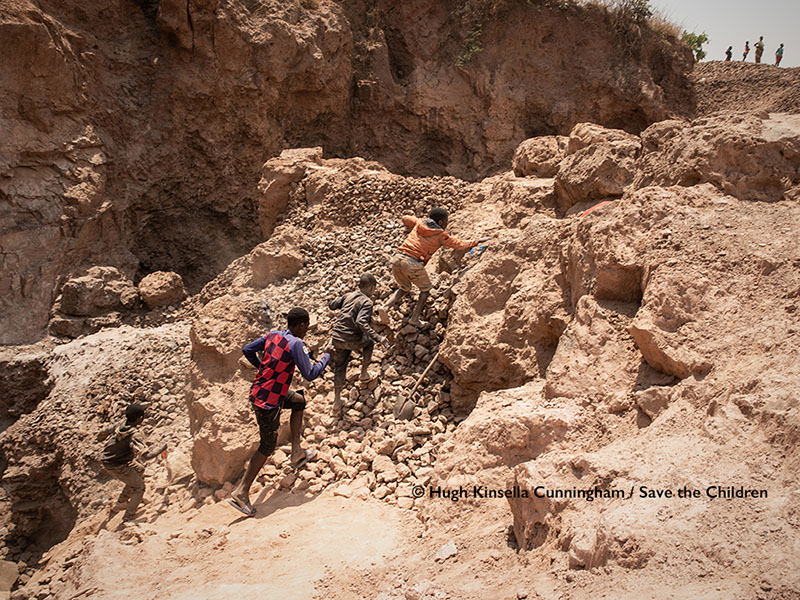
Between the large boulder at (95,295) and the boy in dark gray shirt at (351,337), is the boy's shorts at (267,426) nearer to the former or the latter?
the boy in dark gray shirt at (351,337)

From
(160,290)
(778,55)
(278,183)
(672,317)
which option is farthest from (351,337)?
(778,55)

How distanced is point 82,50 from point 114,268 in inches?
163

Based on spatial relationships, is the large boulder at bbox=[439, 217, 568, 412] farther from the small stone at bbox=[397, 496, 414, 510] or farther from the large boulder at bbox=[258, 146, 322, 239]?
the large boulder at bbox=[258, 146, 322, 239]

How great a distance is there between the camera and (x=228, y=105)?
1112 centimetres

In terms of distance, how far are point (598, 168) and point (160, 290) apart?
713cm

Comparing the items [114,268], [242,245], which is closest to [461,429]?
[114,268]

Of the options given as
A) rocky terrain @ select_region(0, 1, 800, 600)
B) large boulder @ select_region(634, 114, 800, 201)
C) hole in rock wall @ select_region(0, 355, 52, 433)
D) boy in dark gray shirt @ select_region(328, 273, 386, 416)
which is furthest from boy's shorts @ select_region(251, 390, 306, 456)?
hole in rock wall @ select_region(0, 355, 52, 433)

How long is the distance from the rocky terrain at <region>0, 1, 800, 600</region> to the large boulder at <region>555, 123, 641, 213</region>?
3 cm

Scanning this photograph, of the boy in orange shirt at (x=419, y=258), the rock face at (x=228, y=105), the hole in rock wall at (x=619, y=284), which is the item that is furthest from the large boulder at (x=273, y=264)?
the hole in rock wall at (x=619, y=284)

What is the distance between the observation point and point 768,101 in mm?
15000

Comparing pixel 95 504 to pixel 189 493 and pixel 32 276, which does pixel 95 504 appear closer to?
pixel 189 493

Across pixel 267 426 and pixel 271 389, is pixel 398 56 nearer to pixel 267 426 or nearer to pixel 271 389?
pixel 271 389

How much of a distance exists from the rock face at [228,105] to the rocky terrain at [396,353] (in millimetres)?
64

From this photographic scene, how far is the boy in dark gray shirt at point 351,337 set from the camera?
16.3 ft
